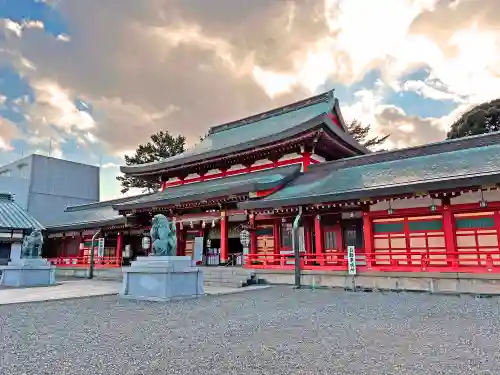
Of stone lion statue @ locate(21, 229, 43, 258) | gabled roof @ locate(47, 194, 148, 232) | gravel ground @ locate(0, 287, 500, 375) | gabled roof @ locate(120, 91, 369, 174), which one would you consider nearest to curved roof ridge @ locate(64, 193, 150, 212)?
gabled roof @ locate(47, 194, 148, 232)

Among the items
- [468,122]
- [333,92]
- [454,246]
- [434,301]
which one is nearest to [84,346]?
[434,301]

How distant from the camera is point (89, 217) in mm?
26828

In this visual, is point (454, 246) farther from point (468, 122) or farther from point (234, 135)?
point (468, 122)

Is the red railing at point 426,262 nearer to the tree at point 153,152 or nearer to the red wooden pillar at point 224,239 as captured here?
the red wooden pillar at point 224,239

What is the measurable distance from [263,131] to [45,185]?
22.5 meters

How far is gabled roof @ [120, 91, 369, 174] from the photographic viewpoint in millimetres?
18188

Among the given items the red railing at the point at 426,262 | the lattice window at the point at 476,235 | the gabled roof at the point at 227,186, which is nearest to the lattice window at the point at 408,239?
the red railing at the point at 426,262

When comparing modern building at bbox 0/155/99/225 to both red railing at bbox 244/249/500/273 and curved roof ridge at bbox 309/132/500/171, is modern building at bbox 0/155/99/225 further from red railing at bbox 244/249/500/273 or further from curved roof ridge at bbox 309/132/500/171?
red railing at bbox 244/249/500/273

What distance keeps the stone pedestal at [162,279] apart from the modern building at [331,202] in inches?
200

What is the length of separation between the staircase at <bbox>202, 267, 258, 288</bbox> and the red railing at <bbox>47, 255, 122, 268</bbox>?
818 cm

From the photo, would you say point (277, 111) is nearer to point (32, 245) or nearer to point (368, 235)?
point (368, 235)

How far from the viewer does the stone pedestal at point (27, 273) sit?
15258 mm

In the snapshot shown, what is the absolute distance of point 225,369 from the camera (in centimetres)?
408

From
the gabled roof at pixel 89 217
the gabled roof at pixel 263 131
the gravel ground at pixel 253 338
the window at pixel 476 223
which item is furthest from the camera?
the gabled roof at pixel 89 217
